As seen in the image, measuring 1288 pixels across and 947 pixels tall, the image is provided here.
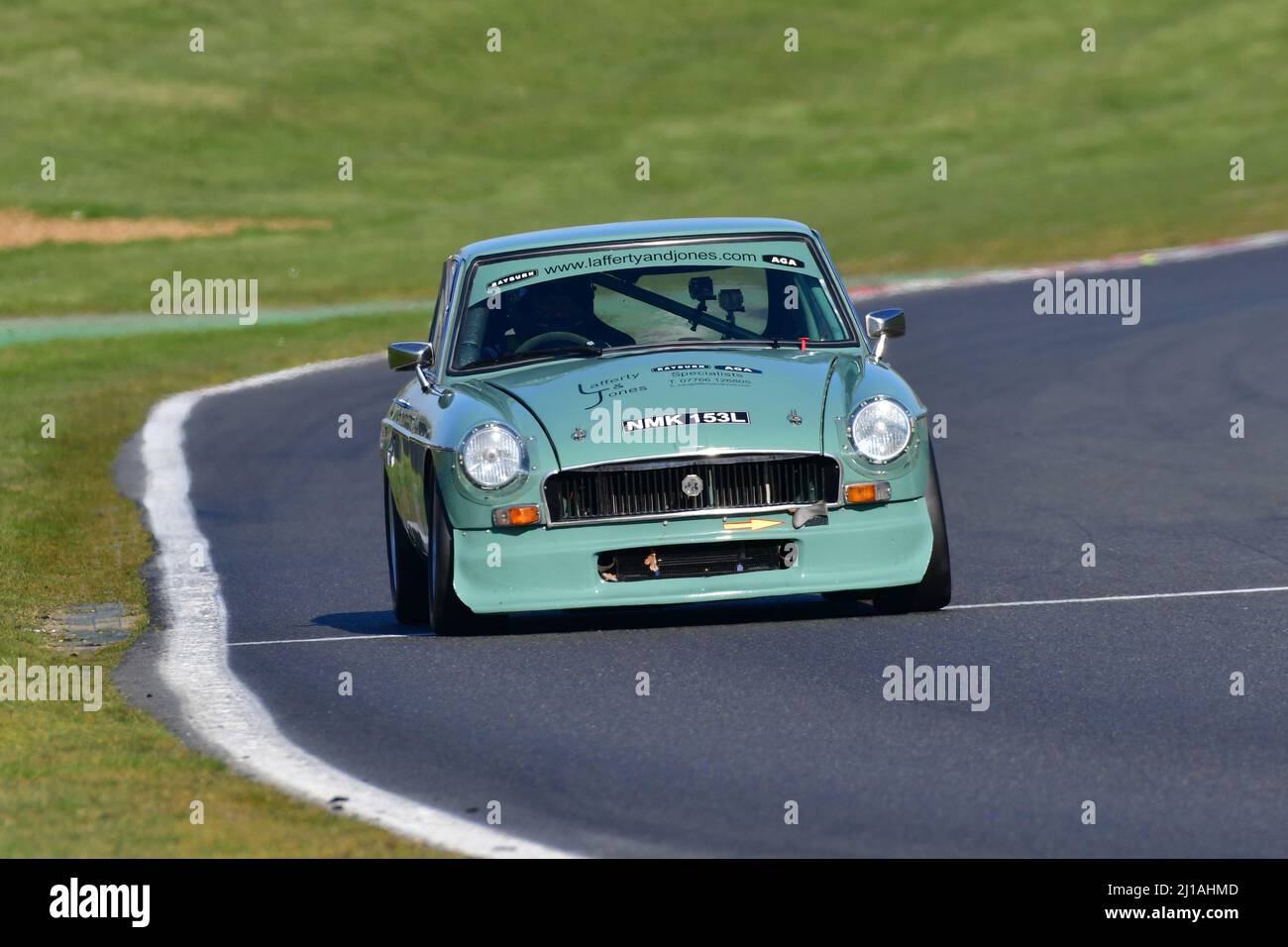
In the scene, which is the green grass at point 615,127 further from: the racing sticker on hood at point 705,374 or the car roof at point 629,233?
the racing sticker on hood at point 705,374

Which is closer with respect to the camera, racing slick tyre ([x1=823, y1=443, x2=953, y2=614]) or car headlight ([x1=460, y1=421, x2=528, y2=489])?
car headlight ([x1=460, y1=421, x2=528, y2=489])

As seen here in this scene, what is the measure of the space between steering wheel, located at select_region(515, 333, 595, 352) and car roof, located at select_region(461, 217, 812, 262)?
0.53m

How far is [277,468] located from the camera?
49.8 ft

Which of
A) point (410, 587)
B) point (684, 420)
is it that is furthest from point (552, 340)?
point (684, 420)

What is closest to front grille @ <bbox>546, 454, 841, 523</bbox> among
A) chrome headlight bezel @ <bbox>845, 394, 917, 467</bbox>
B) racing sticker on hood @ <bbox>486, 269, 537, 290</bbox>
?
chrome headlight bezel @ <bbox>845, 394, 917, 467</bbox>

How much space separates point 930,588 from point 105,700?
3.03 metres

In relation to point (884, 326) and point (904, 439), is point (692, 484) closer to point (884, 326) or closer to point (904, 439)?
point (904, 439)

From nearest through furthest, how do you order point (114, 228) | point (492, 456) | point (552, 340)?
point (492, 456), point (552, 340), point (114, 228)

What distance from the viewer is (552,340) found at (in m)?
9.52

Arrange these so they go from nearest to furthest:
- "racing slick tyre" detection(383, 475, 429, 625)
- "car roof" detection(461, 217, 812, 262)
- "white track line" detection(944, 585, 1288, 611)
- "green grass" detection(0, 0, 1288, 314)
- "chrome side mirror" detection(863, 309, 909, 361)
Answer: "white track line" detection(944, 585, 1288, 611), "racing slick tyre" detection(383, 475, 429, 625), "chrome side mirror" detection(863, 309, 909, 361), "car roof" detection(461, 217, 812, 262), "green grass" detection(0, 0, 1288, 314)

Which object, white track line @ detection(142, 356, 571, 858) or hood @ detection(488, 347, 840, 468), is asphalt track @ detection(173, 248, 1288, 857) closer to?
white track line @ detection(142, 356, 571, 858)

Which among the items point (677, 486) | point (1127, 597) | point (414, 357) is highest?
point (414, 357)

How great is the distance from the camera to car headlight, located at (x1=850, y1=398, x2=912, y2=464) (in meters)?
8.48

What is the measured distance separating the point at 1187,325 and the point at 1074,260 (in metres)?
10.3
